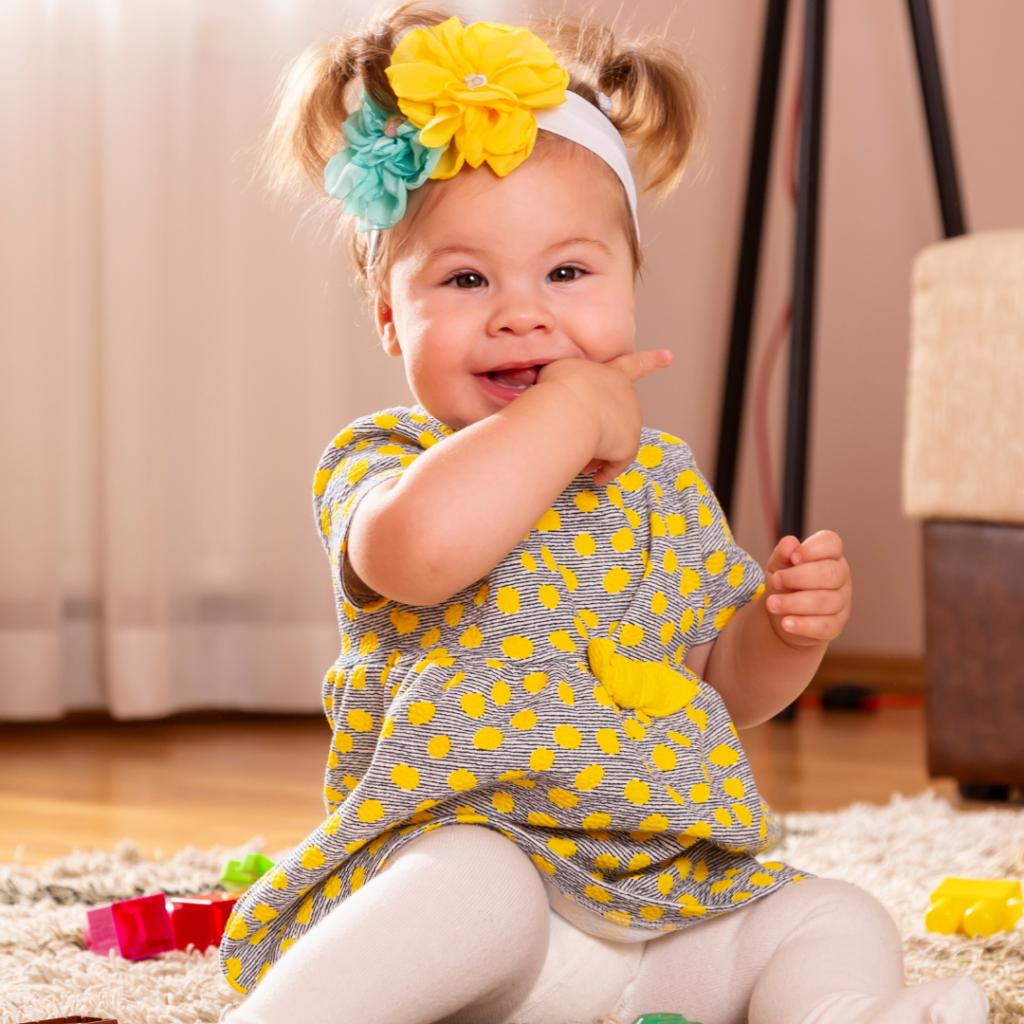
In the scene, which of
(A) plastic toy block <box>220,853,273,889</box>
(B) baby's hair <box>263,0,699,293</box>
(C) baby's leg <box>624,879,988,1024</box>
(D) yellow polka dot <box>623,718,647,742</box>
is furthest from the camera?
(A) plastic toy block <box>220,853,273,889</box>

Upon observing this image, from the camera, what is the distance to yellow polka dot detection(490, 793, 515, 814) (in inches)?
26.9

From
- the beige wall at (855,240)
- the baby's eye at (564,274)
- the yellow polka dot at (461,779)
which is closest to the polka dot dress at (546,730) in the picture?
the yellow polka dot at (461,779)

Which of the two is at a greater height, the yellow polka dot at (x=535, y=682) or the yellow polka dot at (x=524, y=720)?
the yellow polka dot at (x=535, y=682)

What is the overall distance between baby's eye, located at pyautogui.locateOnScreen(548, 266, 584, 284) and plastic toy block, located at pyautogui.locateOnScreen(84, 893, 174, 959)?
1.50 feet

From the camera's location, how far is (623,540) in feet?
2.50

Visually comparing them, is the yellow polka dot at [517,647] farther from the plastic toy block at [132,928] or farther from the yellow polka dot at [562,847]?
the plastic toy block at [132,928]

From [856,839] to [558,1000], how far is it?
1.73 feet

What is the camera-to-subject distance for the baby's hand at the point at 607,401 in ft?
2.25

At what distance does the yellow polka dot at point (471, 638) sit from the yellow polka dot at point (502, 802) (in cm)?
8

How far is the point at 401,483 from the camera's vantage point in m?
0.66

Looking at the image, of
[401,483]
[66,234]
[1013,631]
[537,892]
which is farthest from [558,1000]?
[66,234]

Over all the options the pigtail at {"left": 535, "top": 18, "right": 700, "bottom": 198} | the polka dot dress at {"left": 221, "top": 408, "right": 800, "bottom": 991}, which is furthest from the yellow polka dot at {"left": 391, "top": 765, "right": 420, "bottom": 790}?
the pigtail at {"left": 535, "top": 18, "right": 700, "bottom": 198}

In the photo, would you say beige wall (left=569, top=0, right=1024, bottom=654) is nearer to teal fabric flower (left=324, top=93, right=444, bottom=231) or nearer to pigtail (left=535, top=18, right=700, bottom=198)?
pigtail (left=535, top=18, right=700, bottom=198)

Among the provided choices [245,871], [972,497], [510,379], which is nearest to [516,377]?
[510,379]
